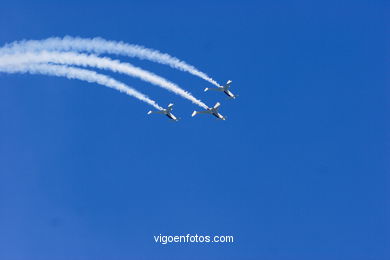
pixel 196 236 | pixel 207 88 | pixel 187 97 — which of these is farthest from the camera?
pixel 207 88

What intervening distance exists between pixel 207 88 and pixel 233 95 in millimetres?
2861

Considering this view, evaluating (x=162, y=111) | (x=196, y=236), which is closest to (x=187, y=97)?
(x=162, y=111)

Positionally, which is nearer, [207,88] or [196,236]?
[196,236]

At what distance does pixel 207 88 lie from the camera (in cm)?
6091

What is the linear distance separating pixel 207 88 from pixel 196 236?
15.8 m

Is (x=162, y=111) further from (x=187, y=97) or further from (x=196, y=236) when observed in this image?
(x=196, y=236)

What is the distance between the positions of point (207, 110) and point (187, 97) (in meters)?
5.67

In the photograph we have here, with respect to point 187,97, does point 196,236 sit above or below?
below

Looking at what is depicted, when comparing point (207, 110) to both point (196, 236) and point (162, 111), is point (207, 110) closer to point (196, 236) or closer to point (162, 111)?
point (162, 111)

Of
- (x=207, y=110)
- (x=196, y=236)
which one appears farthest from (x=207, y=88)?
(x=196, y=236)

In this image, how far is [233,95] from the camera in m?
62.2

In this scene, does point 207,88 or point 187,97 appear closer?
point 187,97

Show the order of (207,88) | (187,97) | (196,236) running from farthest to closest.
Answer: (207,88), (187,97), (196,236)

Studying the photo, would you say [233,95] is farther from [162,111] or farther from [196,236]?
[196,236]
